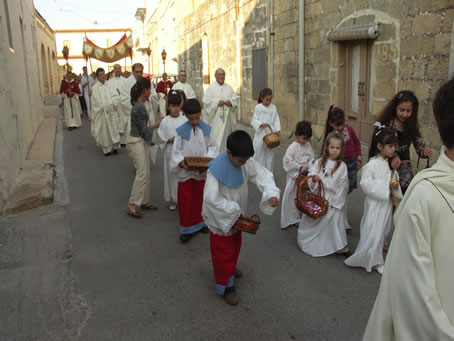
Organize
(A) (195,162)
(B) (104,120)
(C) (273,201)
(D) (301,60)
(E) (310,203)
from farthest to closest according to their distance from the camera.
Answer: (B) (104,120) < (D) (301,60) < (A) (195,162) < (E) (310,203) < (C) (273,201)

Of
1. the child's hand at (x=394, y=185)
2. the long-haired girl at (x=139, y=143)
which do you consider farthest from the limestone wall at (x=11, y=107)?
the child's hand at (x=394, y=185)

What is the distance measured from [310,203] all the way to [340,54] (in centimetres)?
522

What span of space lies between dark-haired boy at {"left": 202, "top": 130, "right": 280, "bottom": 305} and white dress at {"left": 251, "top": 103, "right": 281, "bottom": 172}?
3.15 meters

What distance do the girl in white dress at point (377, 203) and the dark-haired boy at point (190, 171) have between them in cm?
179

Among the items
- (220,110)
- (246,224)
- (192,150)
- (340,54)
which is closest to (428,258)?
(246,224)

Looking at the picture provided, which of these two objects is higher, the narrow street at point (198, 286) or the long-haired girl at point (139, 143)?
the long-haired girl at point (139, 143)

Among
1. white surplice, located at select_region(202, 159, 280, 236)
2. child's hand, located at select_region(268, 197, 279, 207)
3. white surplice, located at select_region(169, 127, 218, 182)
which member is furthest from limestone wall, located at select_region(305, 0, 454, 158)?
child's hand, located at select_region(268, 197, 279, 207)

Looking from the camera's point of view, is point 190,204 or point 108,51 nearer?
point 190,204

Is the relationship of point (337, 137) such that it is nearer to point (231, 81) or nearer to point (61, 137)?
point (61, 137)

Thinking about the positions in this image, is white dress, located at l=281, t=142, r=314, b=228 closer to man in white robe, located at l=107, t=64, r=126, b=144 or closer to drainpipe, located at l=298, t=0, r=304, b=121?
drainpipe, located at l=298, t=0, r=304, b=121

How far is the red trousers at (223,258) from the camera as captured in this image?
3.50m

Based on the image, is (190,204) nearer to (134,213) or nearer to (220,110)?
(134,213)

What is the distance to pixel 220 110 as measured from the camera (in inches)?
347

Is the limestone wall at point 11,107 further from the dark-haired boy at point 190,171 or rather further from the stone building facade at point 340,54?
the stone building facade at point 340,54
